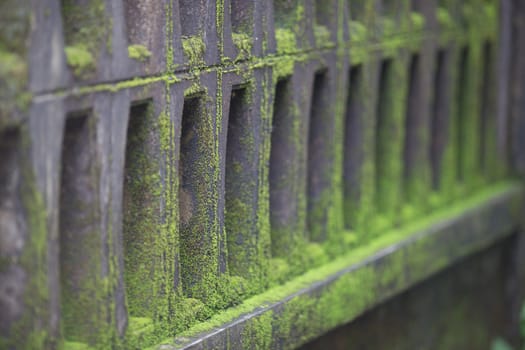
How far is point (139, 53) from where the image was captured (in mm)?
3918

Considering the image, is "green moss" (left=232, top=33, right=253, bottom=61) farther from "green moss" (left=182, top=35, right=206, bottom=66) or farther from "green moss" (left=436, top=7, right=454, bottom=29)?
"green moss" (left=436, top=7, right=454, bottom=29)

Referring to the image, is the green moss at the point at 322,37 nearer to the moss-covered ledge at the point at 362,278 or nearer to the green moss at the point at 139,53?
the moss-covered ledge at the point at 362,278

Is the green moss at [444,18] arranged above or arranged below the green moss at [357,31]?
below

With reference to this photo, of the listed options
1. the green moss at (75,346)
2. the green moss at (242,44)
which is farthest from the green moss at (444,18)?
the green moss at (75,346)

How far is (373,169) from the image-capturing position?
6047mm

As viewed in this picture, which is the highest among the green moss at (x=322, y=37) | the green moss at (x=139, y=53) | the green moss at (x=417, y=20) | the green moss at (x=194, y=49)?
the green moss at (x=139, y=53)

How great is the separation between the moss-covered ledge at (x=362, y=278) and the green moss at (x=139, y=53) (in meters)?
1.06

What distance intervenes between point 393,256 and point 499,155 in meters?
2.21

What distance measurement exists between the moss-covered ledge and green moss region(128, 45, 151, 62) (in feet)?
3.47

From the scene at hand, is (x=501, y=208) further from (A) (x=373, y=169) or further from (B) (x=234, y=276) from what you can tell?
(B) (x=234, y=276)

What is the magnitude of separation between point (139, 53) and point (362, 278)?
2.20 metres

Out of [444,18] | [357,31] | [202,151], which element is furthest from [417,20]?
[202,151]

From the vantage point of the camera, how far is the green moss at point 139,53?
3885 millimetres

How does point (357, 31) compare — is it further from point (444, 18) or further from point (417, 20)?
point (444, 18)
